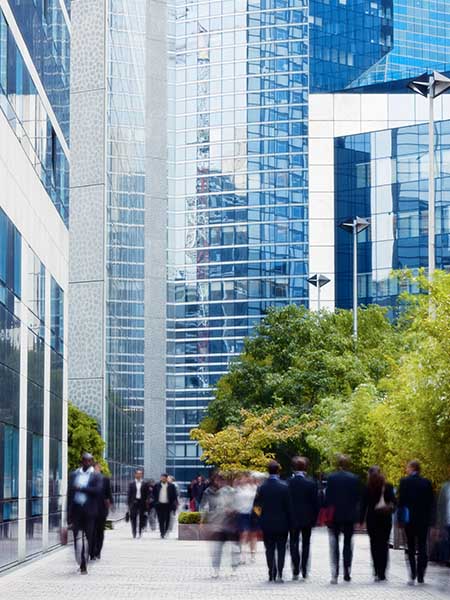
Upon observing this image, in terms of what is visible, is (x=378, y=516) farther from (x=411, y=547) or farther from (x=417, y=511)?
(x=417, y=511)

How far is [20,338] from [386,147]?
259ft

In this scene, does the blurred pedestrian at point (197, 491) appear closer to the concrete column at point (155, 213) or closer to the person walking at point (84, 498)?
the concrete column at point (155, 213)

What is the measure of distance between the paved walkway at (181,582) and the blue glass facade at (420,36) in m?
128

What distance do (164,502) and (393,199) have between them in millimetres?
64549

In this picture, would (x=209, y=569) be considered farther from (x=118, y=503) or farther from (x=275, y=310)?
(x=275, y=310)

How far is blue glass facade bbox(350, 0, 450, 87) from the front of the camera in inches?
6073

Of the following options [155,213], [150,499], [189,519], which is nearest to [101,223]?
[150,499]

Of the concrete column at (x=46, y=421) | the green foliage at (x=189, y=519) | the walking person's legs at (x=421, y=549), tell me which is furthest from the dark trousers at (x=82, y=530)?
the green foliage at (x=189, y=519)

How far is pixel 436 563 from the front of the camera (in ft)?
88.8

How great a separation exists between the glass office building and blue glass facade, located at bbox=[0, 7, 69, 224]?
2 cm

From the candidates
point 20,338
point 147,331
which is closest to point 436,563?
point 20,338

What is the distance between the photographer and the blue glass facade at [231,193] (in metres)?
125

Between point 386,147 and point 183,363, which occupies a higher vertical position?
point 386,147

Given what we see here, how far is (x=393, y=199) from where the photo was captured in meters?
103
